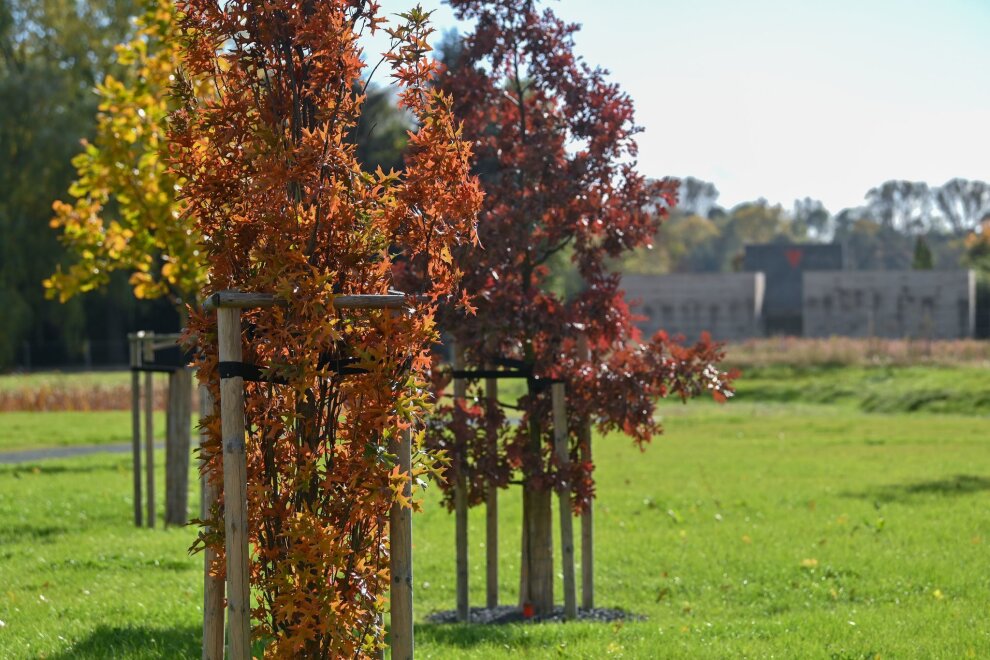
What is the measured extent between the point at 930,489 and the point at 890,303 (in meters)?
46.6

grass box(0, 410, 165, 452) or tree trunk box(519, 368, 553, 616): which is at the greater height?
tree trunk box(519, 368, 553, 616)

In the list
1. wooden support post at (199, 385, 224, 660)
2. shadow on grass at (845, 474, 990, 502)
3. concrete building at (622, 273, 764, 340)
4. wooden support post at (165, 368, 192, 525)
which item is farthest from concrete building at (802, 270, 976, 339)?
wooden support post at (199, 385, 224, 660)

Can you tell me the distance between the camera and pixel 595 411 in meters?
8.08

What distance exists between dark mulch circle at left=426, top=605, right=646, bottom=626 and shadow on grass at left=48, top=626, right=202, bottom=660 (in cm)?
179

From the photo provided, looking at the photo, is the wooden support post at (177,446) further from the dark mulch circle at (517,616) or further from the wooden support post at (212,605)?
the wooden support post at (212,605)

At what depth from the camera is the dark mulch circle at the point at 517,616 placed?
8.16 metres

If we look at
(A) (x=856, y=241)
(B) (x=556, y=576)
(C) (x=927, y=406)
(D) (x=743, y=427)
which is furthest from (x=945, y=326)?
(A) (x=856, y=241)

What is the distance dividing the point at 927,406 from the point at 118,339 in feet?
118

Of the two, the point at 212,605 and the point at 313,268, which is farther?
the point at 212,605

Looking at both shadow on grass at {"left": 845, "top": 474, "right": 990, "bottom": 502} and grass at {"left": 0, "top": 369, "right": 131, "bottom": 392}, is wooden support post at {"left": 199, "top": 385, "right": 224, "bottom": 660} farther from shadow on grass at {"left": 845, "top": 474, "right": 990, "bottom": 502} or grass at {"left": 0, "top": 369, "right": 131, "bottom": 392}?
grass at {"left": 0, "top": 369, "right": 131, "bottom": 392}

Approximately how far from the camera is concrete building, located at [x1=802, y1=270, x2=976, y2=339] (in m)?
56.9

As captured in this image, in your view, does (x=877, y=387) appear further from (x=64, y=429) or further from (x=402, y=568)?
(x=402, y=568)

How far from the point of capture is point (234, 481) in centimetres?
458

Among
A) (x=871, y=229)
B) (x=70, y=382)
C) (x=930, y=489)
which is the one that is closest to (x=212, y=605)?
(x=930, y=489)
